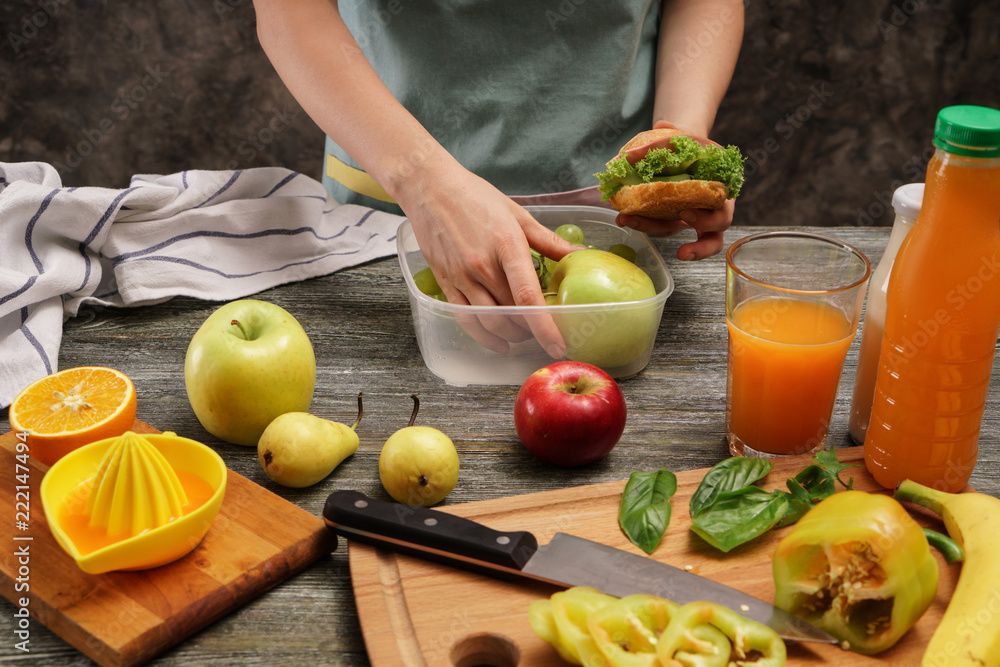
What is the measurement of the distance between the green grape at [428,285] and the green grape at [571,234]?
8.6 inches

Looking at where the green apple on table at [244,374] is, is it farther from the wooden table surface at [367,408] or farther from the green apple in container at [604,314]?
the green apple in container at [604,314]

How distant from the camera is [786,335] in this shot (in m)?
0.96

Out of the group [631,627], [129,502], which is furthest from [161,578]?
[631,627]

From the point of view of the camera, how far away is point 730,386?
40.6 inches

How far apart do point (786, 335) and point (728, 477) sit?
18 centimetres

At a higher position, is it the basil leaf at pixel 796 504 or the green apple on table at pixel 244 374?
the green apple on table at pixel 244 374

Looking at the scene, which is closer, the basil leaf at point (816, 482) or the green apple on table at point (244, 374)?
the basil leaf at point (816, 482)

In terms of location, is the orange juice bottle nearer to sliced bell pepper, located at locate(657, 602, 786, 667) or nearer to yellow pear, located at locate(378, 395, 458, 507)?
sliced bell pepper, located at locate(657, 602, 786, 667)

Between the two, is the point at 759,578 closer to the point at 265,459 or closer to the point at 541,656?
the point at 541,656

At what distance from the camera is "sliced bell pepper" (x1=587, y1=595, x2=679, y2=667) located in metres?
0.66

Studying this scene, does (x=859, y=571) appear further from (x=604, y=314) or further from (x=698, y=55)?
(x=698, y=55)

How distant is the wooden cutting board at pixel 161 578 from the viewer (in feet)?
2.45

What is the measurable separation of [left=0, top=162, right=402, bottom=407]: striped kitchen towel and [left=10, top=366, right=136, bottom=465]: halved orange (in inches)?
7.9

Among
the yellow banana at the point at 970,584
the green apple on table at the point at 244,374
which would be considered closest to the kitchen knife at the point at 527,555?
the yellow banana at the point at 970,584
